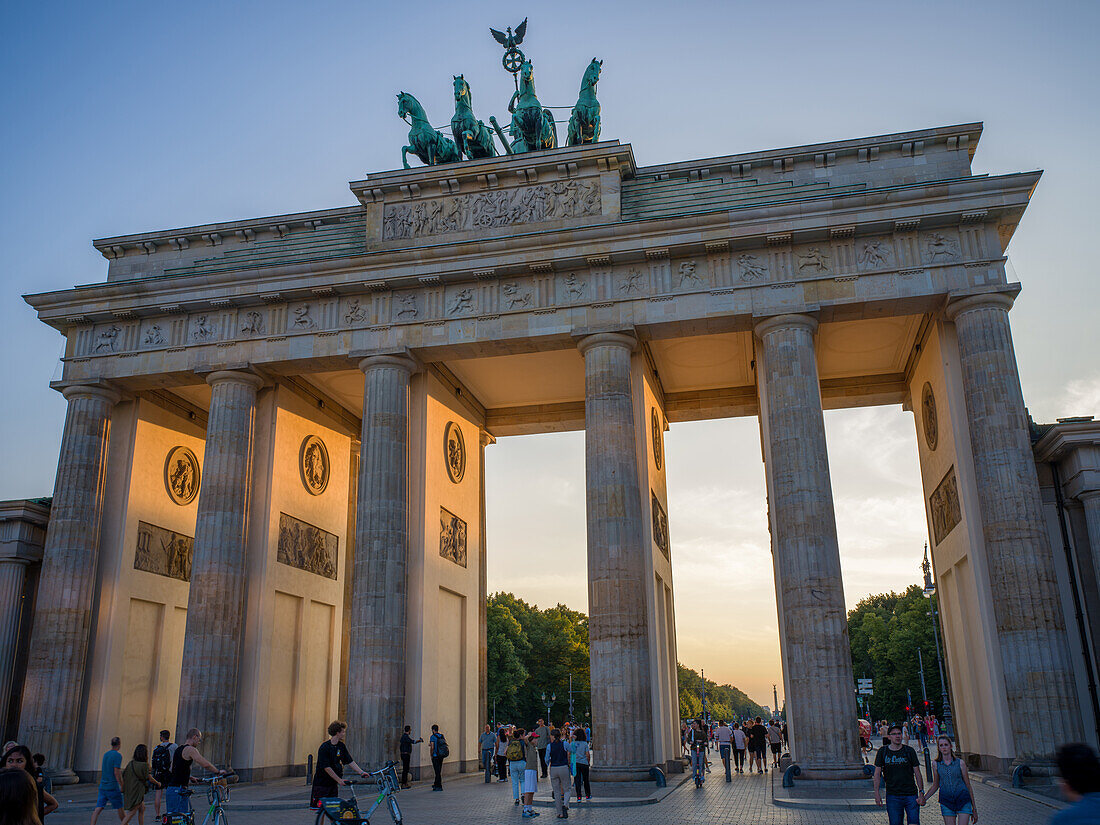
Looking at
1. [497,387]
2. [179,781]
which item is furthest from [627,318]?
[179,781]

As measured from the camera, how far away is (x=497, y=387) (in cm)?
3225

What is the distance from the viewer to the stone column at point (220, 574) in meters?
24.3

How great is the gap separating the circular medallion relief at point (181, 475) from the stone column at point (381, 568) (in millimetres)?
9009

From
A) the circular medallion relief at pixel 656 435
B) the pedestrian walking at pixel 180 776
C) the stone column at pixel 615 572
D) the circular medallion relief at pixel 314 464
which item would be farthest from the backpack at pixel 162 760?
the circular medallion relief at pixel 656 435

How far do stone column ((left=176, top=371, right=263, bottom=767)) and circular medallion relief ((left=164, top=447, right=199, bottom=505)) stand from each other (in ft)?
15.2

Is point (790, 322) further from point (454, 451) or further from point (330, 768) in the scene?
point (330, 768)

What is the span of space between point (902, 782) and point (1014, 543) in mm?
12830

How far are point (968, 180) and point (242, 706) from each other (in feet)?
81.7

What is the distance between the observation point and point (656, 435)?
29156 millimetres

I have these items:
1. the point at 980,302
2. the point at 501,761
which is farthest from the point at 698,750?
the point at 980,302

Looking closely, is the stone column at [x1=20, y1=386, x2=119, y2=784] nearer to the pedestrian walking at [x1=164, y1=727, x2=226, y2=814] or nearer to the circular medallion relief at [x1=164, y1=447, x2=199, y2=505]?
the circular medallion relief at [x1=164, y1=447, x2=199, y2=505]

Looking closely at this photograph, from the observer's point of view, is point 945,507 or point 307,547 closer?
point 945,507

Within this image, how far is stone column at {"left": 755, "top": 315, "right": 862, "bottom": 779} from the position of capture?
2061 cm

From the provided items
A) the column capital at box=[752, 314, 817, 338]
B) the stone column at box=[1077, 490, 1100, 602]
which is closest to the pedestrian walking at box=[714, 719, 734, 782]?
the stone column at box=[1077, 490, 1100, 602]
